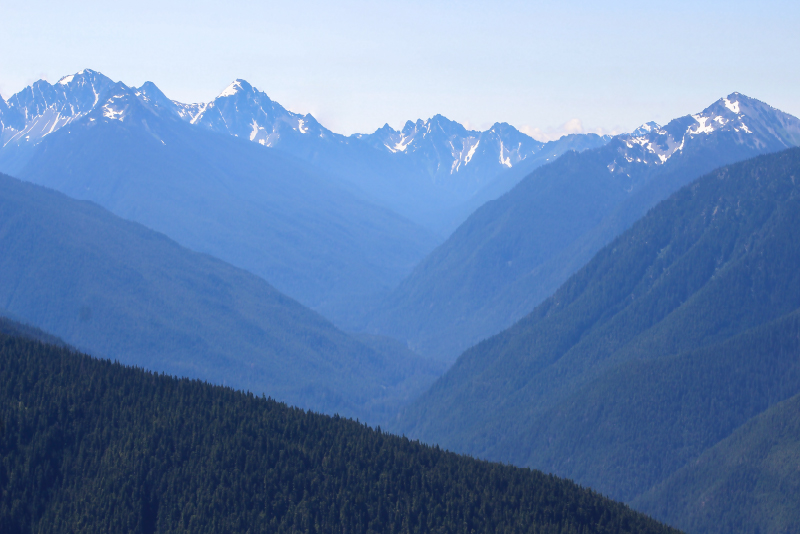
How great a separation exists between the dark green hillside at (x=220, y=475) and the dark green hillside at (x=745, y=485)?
240 feet

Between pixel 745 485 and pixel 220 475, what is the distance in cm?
12141

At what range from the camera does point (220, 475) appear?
10244cm

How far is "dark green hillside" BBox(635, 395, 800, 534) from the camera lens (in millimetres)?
168125

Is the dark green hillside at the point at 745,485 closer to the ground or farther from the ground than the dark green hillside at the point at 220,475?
farther from the ground

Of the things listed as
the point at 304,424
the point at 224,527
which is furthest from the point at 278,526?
the point at 304,424

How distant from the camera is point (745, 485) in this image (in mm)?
176250

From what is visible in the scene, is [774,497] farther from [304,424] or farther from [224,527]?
[224,527]

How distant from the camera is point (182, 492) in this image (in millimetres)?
100000

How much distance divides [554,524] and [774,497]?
90965 millimetres

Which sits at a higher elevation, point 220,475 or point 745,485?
point 745,485

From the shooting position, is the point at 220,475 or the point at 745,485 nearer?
the point at 220,475

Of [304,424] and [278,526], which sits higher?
[304,424]

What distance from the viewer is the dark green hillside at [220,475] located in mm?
97188

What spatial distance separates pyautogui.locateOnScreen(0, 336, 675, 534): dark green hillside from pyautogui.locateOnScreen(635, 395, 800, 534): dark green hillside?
73278 mm
